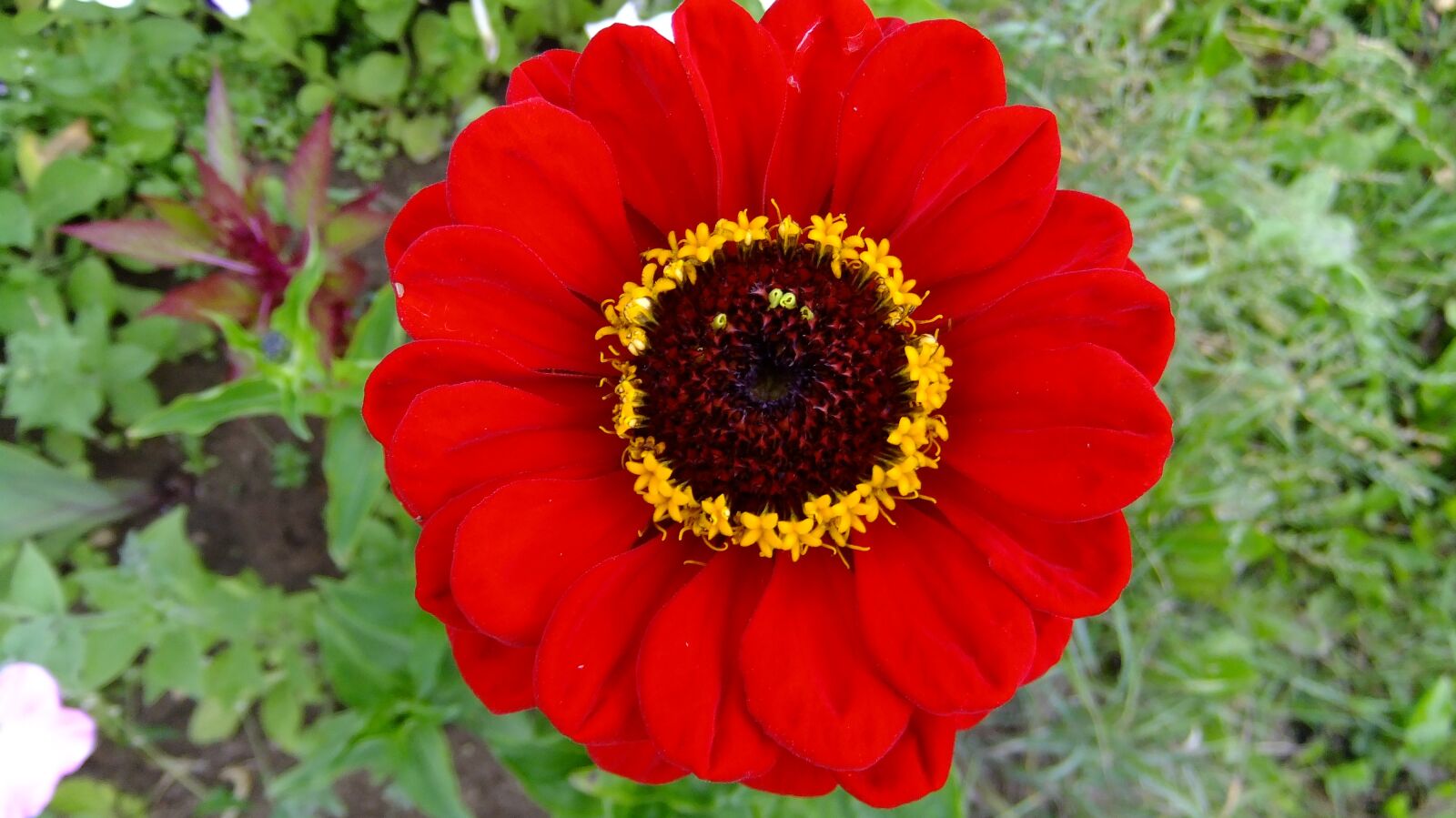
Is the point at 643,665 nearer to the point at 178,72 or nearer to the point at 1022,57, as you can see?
the point at 1022,57

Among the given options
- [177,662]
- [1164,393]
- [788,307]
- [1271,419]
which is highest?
[788,307]

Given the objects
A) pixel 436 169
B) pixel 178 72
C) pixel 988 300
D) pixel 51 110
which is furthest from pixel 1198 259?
pixel 51 110

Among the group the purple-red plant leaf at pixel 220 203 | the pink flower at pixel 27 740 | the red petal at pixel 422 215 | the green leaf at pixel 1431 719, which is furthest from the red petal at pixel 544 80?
the green leaf at pixel 1431 719

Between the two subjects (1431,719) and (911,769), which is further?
(1431,719)

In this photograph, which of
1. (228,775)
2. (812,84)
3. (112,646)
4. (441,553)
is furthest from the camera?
(228,775)

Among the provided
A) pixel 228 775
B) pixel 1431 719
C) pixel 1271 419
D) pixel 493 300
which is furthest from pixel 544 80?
pixel 1431 719

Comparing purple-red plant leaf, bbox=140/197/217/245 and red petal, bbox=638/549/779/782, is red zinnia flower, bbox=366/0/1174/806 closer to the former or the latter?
red petal, bbox=638/549/779/782

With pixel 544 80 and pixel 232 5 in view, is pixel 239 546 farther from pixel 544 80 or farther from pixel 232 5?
pixel 544 80
